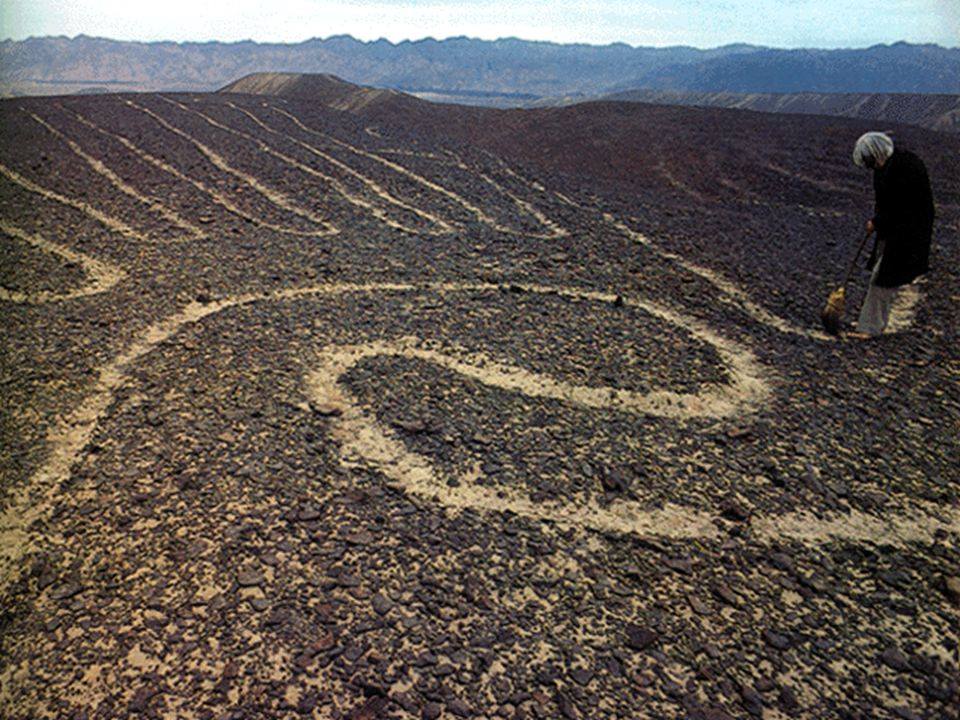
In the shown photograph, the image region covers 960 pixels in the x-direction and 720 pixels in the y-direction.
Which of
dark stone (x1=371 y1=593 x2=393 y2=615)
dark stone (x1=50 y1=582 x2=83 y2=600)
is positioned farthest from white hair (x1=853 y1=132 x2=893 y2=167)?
dark stone (x1=50 y1=582 x2=83 y2=600)

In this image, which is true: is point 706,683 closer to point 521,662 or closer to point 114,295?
point 521,662

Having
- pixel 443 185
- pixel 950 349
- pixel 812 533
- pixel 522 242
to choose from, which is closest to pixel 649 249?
pixel 522 242

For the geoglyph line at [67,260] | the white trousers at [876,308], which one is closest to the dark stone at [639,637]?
the white trousers at [876,308]

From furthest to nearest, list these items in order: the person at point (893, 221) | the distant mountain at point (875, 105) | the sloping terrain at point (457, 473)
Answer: the distant mountain at point (875, 105) → the person at point (893, 221) → the sloping terrain at point (457, 473)

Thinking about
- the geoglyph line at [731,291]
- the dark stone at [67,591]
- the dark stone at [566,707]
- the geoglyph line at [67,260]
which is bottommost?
the dark stone at [566,707]

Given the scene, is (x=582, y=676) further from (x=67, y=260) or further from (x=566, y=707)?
(x=67, y=260)

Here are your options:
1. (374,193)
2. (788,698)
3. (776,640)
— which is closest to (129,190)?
(374,193)

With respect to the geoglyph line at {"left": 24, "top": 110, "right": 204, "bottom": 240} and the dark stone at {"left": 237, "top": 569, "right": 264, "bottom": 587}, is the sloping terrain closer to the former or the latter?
the dark stone at {"left": 237, "top": 569, "right": 264, "bottom": 587}

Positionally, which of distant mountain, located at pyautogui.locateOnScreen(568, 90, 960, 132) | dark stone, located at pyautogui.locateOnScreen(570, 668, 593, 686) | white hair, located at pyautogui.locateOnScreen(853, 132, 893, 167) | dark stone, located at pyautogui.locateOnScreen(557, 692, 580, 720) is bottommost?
dark stone, located at pyautogui.locateOnScreen(557, 692, 580, 720)

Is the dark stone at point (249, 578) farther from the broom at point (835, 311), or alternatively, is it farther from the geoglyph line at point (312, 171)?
the geoglyph line at point (312, 171)
